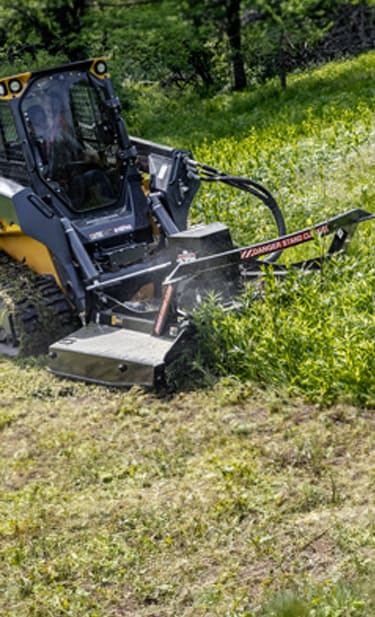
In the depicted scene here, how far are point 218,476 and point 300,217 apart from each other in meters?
4.78

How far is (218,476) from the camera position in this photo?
4.95 metres

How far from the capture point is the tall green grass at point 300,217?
5.82 meters

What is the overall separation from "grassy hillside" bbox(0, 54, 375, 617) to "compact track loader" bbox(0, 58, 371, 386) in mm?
292

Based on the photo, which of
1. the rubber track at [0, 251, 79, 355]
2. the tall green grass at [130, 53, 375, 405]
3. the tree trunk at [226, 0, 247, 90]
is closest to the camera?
the tall green grass at [130, 53, 375, 405]

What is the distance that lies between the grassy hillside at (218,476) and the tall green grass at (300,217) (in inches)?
0.8

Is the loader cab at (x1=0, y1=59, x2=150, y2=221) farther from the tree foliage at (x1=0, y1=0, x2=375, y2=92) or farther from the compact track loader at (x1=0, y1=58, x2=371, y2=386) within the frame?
the tree foliage at (x1=0, y1=0, x2=375, y2=92)

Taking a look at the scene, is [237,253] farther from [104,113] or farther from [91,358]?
[104,113]

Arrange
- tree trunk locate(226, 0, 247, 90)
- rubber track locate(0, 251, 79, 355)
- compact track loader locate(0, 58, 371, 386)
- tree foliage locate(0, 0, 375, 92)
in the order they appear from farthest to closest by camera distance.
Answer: tree trunk locate(226, 0, 247, 90) → tree foliage locate(0, 0, 375, 92) → rubber track locate(0, 251, 79, 355) → compact track loader locate(0, 58, 371, 386)

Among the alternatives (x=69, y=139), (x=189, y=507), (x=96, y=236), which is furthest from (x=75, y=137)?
(x=189, y=507)

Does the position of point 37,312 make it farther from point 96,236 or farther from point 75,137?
point 75,137

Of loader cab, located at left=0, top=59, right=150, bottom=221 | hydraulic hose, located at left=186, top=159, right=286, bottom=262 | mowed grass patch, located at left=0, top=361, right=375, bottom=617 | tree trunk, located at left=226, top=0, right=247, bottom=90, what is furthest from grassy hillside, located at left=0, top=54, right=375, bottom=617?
tree trunk, located at left=226, top=0, right=247, bottom=90

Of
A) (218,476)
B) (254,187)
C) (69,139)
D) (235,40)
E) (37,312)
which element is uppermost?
(69,139)

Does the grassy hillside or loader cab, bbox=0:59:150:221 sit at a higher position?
loader cab, bbox=0:59:150:221

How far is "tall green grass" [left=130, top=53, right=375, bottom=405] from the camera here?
5816 mm
